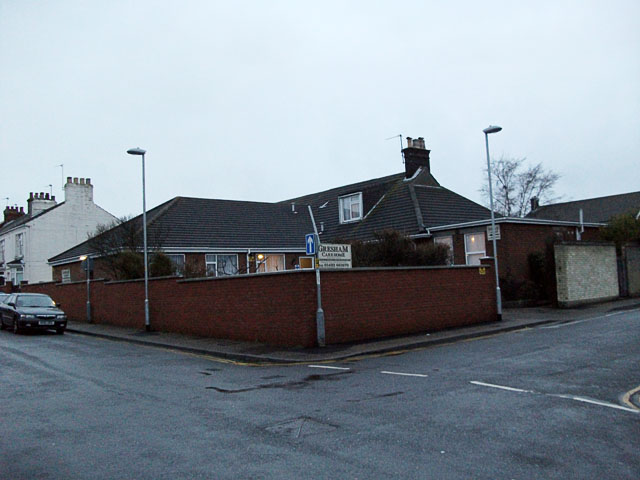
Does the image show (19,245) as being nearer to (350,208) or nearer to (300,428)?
(350,208)

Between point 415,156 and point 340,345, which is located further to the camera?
point 415,156

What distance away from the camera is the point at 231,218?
3525cm

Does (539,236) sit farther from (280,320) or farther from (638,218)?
(280,320)

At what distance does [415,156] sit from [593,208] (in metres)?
24.5

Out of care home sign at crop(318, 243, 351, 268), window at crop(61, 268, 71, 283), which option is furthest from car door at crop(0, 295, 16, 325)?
care home sign at crop(318, 243, 351, 268)

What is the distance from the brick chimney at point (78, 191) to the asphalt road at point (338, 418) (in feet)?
123

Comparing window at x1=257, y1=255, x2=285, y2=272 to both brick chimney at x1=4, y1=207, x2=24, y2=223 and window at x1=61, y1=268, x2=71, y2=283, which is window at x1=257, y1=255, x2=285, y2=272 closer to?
window at x1=61, y1=268, x2=71, y2=283

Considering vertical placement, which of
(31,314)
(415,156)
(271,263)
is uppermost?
(415,156)

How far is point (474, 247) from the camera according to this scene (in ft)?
87.1

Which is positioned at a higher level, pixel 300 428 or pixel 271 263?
pixel 271 263

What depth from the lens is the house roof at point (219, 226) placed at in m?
30.9

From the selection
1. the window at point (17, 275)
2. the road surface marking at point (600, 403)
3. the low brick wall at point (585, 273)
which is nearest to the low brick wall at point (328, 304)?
the low brick wall at point (585, 273)

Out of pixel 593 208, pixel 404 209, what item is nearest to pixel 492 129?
pixel 404 209

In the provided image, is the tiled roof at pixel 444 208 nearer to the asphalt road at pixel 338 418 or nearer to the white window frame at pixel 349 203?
the white window frame at pixel 349 203
